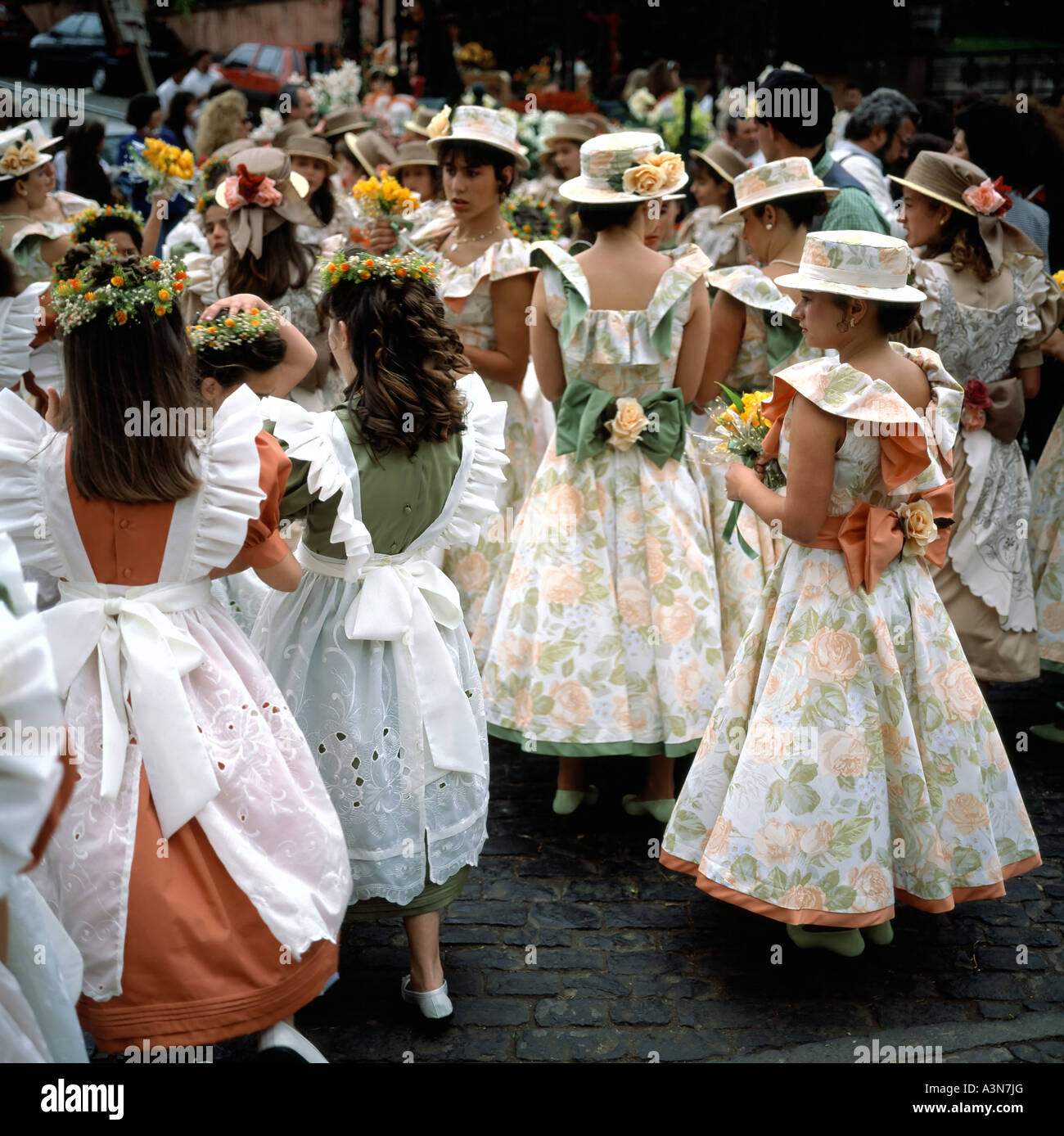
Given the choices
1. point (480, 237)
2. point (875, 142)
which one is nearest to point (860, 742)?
point (480, 237)

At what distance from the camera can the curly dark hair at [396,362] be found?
3.11 metres

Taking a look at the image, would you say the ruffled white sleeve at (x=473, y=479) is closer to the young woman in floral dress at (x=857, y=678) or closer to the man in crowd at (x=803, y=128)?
the young woman in floral dress at (x=857, y=678)

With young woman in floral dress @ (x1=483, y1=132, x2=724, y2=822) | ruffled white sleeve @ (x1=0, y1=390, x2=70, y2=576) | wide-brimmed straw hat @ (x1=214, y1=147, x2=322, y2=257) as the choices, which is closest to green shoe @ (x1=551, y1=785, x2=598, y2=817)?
young woman in floral dress @ (x1=483, y1=132, x2=724, y2=822)

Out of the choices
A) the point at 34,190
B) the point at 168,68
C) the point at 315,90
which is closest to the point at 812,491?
the point at 34,190

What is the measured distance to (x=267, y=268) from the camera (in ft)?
17.2

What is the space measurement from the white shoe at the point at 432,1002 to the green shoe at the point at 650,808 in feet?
4.27

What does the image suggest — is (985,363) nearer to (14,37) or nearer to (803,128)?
(803,128)

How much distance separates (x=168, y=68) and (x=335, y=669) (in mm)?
17160

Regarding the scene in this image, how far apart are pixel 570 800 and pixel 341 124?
6.61m

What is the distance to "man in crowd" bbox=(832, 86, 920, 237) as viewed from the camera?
6.50m

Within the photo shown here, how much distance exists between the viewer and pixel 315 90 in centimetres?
1377
